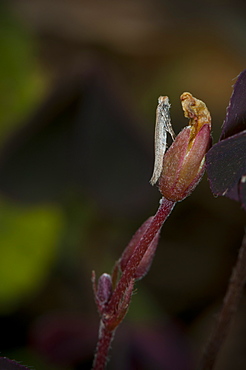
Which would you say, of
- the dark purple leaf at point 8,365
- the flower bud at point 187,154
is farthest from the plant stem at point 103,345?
the flower bud at point 187,154

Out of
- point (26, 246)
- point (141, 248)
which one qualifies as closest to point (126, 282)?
point (141, 248)

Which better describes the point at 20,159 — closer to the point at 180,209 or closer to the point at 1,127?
the point at 1,127

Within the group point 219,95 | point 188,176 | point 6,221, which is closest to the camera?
point 188,176

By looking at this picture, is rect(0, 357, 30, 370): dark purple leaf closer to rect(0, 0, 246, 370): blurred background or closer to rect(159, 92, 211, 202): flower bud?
rect(159, 92, 211, 202): flower bud

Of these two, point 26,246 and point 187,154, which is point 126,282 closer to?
point 187,154

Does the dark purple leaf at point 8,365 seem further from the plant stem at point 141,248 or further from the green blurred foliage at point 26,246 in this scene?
the green blurred foliage at point 26,246

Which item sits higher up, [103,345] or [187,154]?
[187,154]

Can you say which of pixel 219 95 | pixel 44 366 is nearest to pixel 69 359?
pixel 44 366
